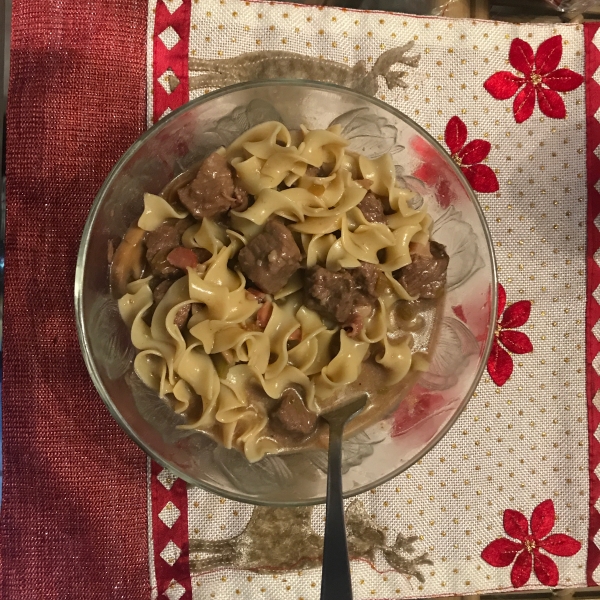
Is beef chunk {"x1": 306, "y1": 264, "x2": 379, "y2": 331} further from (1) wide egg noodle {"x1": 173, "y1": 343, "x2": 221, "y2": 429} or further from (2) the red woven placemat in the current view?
(2) the red woven placemat

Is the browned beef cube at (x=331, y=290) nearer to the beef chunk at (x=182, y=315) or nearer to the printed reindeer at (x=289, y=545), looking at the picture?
the beef chunk at (x=182, y=315)

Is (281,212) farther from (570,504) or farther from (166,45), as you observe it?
(570,504)

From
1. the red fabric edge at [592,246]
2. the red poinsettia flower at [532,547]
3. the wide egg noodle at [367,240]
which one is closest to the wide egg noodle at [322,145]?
the wide egg noodle at [367,240]

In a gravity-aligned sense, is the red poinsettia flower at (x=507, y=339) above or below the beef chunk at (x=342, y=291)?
below

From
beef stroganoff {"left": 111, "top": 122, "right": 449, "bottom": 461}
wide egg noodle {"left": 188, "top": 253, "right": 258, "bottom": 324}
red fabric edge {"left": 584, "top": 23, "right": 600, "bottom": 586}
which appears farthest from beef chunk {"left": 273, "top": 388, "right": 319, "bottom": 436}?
red fabric edge {"left": 584, "top": 23, "right": 600, "bottom": 586}

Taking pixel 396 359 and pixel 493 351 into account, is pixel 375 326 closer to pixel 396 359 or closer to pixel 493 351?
pixel 396 359

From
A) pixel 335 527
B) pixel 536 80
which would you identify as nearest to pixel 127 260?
pixel 335 527
